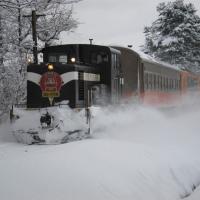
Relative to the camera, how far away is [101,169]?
8.75 meters

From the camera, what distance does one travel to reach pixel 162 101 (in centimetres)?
2228

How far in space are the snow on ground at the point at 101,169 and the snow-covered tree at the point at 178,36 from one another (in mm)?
31212

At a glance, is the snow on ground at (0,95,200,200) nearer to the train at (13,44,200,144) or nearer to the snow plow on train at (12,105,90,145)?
the snow plow on train at (12,105,90,145)

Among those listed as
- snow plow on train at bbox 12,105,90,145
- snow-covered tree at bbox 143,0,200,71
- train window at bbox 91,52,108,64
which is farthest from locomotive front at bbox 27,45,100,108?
snow-covered tree at bbox 143,0,200,71

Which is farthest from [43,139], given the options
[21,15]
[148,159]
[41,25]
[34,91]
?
[41,25]

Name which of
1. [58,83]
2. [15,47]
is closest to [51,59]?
[58,83]

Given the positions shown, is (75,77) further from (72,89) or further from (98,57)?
(98,57)

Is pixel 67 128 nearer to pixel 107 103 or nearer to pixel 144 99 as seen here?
pixel 107 103

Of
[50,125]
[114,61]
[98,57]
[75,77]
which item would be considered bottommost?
[50,125]

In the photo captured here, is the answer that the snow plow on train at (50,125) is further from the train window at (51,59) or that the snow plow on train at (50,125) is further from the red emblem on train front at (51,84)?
the train window at (51,59)

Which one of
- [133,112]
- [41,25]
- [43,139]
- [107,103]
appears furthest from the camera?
[41,25]

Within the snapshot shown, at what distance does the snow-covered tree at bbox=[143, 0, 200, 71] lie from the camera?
44.2m

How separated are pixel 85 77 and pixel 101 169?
5.12 m

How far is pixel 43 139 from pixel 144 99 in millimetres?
7205
